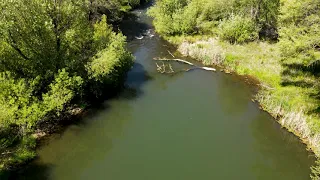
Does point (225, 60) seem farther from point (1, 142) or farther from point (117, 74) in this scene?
point (1, 142)

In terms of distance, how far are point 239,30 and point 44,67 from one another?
90.2 feet

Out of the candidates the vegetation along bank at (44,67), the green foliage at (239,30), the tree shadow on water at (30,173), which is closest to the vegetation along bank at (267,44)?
the green foliage at (239,30)

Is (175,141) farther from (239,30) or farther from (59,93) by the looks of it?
(239,30)

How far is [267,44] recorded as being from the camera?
44.3m

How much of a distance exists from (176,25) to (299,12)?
19.5 meters

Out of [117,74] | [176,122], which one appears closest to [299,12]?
[176,122]

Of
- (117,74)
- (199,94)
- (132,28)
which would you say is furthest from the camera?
(132,28)

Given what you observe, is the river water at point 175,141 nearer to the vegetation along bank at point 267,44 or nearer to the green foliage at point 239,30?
the vegetation along bank at point 267,44

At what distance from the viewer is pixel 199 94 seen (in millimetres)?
34719

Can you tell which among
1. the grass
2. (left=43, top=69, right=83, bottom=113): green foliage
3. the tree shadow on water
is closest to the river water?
the tree shadow on water

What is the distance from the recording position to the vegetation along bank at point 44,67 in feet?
77.5

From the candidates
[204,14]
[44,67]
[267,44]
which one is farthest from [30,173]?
[204,14]

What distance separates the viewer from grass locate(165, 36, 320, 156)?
1110 inches

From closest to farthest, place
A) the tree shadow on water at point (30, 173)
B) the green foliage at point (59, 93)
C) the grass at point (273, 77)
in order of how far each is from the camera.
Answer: the tree shadow on water at point (30, 173)
the green foliage at point (59, 93)
the grass at point (273, 77)
